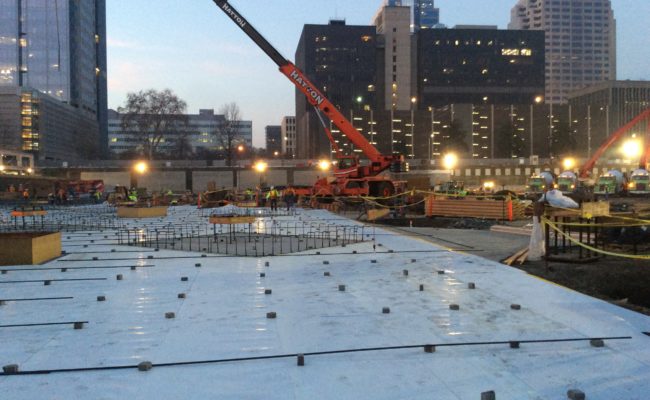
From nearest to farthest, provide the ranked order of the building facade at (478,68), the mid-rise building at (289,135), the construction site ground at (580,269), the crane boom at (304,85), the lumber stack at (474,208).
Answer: the construction site ground at (580,269)
the lumber stack at (474,208)
the crane boom at (304,85)
the building facade at (478,68)
the mid-rise building at (289,135)

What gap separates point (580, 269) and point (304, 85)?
855 inches

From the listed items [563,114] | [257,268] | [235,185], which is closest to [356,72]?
[563,114]

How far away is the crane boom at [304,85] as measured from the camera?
93.9ft

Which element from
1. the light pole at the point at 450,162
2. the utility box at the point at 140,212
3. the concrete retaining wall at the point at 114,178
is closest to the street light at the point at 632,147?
the light pole at the point at 450,162

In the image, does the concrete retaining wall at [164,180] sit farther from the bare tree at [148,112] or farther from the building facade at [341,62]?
the building facade at [341,62]

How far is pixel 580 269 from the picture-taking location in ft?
34.9

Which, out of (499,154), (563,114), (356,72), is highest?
(356,72)

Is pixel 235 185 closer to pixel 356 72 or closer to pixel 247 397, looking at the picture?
pixel 247 397

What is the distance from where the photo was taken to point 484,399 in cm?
416

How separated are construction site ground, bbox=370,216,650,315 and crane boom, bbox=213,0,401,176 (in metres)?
12.9

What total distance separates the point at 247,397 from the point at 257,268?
677 centimetres

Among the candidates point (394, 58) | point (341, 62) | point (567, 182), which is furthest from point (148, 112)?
point (394, 58)

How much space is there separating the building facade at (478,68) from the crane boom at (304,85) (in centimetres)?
13246

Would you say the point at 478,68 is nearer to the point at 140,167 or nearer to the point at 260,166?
the point at 260,166
